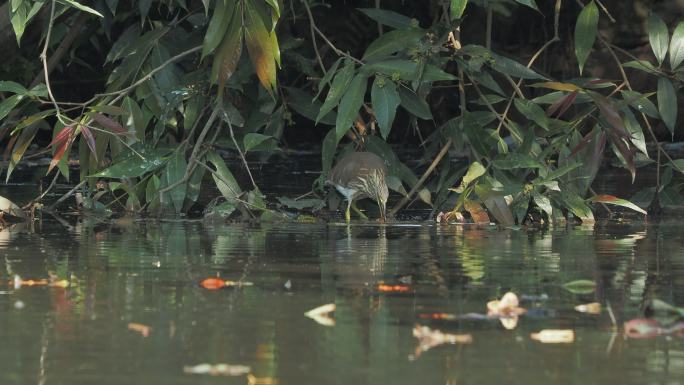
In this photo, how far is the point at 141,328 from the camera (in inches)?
121

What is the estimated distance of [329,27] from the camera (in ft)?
30.9

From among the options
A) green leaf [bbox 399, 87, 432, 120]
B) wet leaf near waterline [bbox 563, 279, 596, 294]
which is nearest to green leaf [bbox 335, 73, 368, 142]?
green leaf [bbox 399, 87, 432, 120]

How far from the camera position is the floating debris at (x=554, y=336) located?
297 centimetres

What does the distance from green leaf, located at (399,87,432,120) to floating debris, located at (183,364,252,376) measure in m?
3.49

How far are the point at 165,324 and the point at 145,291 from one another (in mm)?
538

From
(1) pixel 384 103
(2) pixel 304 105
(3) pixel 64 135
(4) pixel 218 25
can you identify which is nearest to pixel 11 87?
(3) pixel 64 135

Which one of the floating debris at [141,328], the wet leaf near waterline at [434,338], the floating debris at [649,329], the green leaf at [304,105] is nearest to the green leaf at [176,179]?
the green leaf at [304,105]

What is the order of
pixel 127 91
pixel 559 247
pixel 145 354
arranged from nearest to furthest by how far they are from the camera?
pixel 145 354
pixel 559 247
pixel 127 91

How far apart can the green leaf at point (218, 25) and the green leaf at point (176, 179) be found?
68cm

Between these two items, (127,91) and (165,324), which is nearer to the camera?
(165,324)

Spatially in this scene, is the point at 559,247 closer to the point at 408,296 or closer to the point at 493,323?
the point at 408,296

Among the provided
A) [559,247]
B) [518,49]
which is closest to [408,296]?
[559,247]

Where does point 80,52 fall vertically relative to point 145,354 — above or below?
above

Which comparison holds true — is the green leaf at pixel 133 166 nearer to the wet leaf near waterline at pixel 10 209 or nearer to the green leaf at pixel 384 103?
the wet leaf near waterline at pixel 10 209
